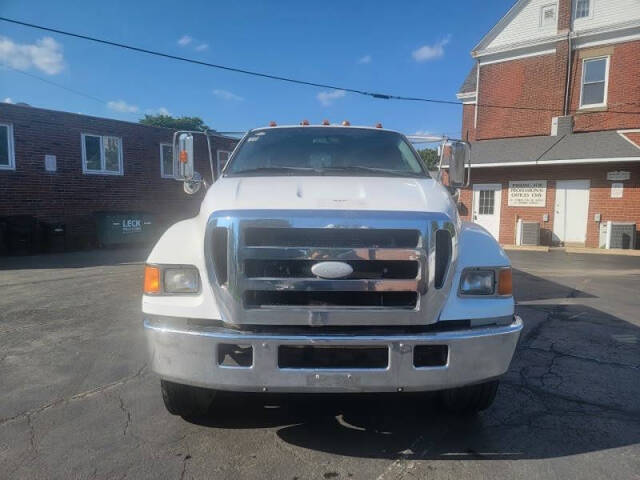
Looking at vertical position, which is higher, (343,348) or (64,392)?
(343,348)

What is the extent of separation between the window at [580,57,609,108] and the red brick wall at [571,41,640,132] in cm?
14

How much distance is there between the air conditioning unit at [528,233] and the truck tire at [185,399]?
1480 cm

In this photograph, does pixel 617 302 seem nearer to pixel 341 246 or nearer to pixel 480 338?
pixel 480 338

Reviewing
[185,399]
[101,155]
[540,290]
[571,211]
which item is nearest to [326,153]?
[185,399]

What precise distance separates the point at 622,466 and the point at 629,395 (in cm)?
121

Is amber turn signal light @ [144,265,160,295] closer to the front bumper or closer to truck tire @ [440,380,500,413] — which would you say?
the front bumper

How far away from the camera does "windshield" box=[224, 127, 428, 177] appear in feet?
12.3

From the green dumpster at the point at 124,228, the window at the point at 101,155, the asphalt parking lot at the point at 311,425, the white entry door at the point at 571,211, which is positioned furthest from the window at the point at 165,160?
the white entry door at the point at 571,211

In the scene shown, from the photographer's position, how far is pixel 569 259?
41.5 ft

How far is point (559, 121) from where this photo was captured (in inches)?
620

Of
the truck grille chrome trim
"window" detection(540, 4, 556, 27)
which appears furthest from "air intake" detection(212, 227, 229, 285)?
"window" detection(540, 4, 556, 27)

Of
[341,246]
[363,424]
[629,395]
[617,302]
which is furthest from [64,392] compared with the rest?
[617,302]

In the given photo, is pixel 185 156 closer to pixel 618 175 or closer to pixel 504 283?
pixel 504 283

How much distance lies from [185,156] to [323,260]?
2.34 m
